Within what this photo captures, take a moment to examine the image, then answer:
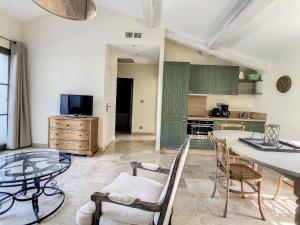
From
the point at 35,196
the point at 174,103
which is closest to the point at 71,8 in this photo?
the point at 35,196

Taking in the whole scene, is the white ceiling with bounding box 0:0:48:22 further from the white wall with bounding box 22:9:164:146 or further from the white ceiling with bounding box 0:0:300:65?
the white wall with bounding box 22:9:164:146

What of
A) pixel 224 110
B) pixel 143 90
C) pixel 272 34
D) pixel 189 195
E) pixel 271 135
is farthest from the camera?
pixel 143 90

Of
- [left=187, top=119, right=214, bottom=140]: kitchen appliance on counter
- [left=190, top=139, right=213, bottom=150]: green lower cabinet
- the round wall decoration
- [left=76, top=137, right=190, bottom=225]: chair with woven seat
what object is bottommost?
[left=190, top=139, right=213, bottom=150]: green lower cabinet

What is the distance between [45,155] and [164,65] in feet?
10.9

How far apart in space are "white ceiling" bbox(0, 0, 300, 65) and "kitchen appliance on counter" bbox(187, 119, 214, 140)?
184cm

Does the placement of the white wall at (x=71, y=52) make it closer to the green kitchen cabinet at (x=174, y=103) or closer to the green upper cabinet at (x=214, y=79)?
the green kitchen cabinet at (x=174, y=103)

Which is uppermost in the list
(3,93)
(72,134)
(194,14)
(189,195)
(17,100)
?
(194,14)

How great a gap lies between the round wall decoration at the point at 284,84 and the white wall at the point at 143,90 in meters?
4.11

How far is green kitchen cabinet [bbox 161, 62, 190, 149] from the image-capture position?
5.16 metres

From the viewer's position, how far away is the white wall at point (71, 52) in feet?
16.6

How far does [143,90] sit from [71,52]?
324 centimetres

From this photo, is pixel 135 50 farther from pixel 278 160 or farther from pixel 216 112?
pixel 278 160

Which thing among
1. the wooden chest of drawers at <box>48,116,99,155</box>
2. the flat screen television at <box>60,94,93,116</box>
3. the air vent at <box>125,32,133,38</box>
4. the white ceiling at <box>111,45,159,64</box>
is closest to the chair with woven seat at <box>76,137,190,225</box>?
the wooden chest of drawers at <box>48,116,99,155</box>

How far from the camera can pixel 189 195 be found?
3.00m
